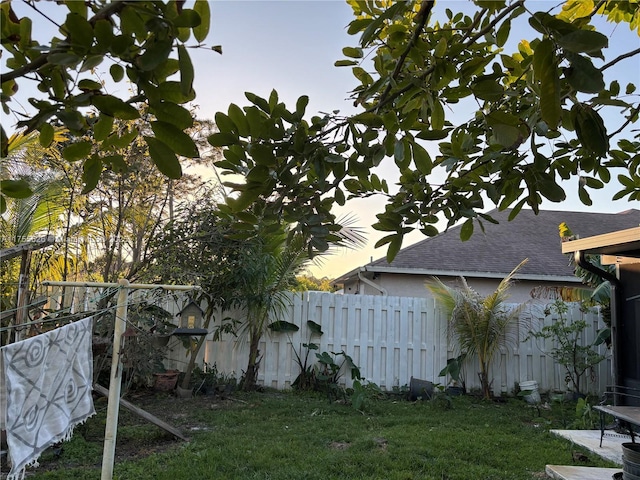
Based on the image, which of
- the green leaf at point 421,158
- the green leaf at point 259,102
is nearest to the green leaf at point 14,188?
the green leaf at point 259,102

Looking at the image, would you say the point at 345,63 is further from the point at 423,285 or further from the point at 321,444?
the point at 423,285

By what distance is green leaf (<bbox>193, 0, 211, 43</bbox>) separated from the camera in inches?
32.9

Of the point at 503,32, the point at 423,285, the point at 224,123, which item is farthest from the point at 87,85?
the point at 423,285

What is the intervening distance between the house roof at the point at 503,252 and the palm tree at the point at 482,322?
69.5 inches

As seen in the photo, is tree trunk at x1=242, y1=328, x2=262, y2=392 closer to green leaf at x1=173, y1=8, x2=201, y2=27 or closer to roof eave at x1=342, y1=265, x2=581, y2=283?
roof eave at x1=342, y1=265, x2=581, y2=283

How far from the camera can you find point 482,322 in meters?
7.35

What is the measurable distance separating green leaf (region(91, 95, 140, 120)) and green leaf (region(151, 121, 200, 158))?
5 centimetres

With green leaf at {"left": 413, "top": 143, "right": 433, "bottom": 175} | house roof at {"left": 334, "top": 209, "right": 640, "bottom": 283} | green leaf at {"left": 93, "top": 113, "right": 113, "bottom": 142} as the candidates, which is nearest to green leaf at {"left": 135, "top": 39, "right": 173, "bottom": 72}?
green leaf at {"left": 93, "top": 113, "right": 113, "bottom": 142}

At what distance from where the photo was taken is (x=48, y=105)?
84 centimetres

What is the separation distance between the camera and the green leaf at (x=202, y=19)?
0.83 meters

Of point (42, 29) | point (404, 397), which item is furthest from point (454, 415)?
point (42, 29)

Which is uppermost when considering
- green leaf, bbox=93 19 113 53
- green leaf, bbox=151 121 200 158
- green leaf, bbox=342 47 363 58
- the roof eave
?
the roof eave

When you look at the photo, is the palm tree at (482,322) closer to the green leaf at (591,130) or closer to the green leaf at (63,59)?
the green leaf at (591,130)

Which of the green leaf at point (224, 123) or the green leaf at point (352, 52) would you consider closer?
the green leaf at point (224, 123)
